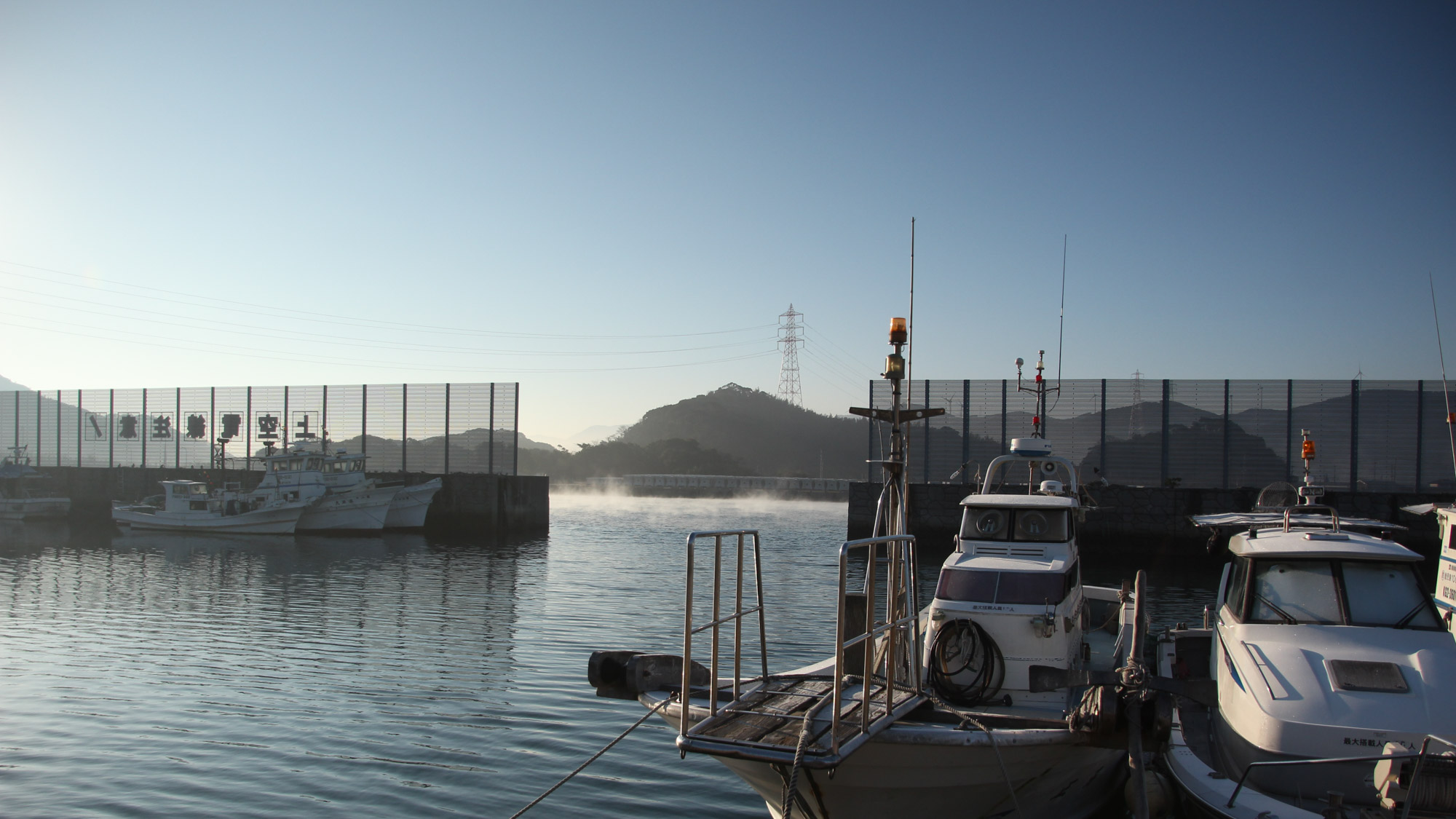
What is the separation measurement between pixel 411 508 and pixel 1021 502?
44454 millimetres

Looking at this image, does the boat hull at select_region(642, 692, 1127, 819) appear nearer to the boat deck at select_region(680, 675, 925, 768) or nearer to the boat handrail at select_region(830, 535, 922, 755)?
the boat deck at select_region(680, 675, 925, 768)

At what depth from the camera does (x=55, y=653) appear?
60.2 ft

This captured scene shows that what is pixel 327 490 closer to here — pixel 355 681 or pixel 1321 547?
pixel 355 681

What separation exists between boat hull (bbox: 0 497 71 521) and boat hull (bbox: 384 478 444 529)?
29.1 metres

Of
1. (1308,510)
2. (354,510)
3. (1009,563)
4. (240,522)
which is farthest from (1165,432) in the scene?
(240,522)

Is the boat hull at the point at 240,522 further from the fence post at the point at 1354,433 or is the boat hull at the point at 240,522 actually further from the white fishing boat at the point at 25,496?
the fence post at the point at 1354,433

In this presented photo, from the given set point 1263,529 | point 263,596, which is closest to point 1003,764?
point 1263,529

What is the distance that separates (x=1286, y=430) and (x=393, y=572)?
3578 centimetres

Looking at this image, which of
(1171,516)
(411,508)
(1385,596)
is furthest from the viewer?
(411,508)

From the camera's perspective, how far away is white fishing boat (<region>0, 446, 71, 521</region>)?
61.6m

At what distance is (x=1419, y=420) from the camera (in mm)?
37938

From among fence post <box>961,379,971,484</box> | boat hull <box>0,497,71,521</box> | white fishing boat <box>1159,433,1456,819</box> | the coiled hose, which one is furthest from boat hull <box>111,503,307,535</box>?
white fishing boat <box>1159,433,1456,819</box>

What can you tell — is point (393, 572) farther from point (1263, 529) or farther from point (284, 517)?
point (1263, 529)

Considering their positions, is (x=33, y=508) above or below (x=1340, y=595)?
below
